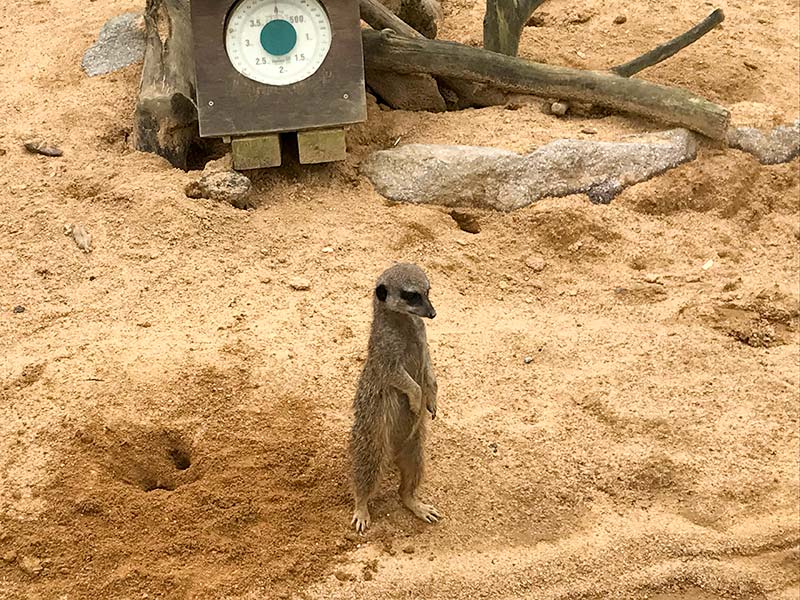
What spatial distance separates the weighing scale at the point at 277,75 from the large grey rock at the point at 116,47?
1.10 m

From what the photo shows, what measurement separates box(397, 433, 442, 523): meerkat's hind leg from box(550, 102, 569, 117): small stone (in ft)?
7.56

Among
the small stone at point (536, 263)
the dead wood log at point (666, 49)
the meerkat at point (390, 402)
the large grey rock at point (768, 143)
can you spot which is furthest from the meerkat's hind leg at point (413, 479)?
the dead wood log at point (666, 49)

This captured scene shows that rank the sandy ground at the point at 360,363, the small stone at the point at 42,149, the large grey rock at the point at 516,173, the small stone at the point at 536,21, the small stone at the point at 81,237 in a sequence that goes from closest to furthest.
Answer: the sandy ground at the point at 360,363 < the small stone at the point at 81,237 < the large grey rock at the point at 516,173 < the small stone at the point at 42,149 < the small stone at the point at 536,21

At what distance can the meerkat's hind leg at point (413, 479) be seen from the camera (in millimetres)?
3012

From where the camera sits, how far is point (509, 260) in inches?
164

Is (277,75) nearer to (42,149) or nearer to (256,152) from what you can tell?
(256,152)

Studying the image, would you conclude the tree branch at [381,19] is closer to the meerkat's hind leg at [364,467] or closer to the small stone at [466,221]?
the small stone at [466,221]

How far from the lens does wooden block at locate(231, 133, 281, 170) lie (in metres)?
4.34

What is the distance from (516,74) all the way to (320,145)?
1032 millimetres

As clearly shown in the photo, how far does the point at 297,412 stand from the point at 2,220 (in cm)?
175

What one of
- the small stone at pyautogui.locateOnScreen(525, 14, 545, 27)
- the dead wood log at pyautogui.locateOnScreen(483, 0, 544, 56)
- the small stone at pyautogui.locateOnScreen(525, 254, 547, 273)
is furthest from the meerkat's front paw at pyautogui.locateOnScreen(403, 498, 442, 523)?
the small stone at pyautogui.locateOnScreen(525, 14, 545, 27)

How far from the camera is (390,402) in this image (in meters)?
2.95

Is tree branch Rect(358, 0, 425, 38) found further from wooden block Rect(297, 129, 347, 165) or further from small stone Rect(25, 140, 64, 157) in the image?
small stone Rect(25, 140, 64, 157)

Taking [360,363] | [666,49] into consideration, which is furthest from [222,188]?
[666,49]
